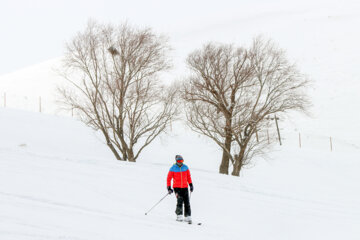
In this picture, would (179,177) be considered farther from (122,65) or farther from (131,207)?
(122,65)

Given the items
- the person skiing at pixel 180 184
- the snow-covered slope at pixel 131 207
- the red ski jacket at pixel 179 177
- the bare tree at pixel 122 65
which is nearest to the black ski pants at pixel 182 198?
the person skiing at pixel 180 184

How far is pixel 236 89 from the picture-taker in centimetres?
2106

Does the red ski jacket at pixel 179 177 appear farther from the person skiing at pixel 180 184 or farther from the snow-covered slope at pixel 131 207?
the snow-covered slope at pixel 131 207

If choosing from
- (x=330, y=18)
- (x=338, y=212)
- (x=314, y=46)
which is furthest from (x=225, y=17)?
(x=338, y=212)

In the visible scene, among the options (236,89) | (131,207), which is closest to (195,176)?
(131,207)

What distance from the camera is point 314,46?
199 ft

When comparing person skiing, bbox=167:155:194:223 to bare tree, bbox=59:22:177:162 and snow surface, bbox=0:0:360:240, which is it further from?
bare tree, bbox=59:22:177:162

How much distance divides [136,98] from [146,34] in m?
3.71

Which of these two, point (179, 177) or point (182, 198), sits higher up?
point (179, 177)

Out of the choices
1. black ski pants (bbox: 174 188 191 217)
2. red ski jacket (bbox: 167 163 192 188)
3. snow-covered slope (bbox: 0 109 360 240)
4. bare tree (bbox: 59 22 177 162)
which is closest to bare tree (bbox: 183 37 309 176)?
bare tree (bbox: 59 22 177 162)

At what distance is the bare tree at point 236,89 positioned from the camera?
20609mm

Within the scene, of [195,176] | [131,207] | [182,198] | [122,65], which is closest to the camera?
[182,198]

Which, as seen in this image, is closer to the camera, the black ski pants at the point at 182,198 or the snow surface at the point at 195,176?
the snow surface at the point at 195,176

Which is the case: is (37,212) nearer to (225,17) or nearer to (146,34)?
(146,34)
